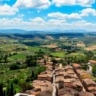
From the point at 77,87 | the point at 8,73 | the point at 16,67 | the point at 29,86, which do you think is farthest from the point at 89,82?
the point at 16,67

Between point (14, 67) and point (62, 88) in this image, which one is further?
point (14, 67)

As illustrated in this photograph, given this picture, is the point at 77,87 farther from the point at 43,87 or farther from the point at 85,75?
the point at 85,75

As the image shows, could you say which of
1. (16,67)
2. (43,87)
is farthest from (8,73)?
(43,87)

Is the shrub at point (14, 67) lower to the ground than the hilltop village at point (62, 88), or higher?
lower

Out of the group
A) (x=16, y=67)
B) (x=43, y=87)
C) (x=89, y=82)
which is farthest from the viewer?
(x=16, y=67)

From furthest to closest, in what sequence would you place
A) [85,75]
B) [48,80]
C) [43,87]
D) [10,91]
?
[85,75] → [48,80] → [43,87] → [10,91]

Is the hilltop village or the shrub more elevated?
the hilltop village

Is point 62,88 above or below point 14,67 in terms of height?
above

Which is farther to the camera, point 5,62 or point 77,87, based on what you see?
point 5,62

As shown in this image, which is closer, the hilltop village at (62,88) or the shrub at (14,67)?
the hilltop village at (62,88)

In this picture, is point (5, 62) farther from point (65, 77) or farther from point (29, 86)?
point (29, 86)

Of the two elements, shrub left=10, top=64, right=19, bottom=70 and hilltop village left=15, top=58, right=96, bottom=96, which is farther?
shrub left=10, top=64, right=19, bottom=70
